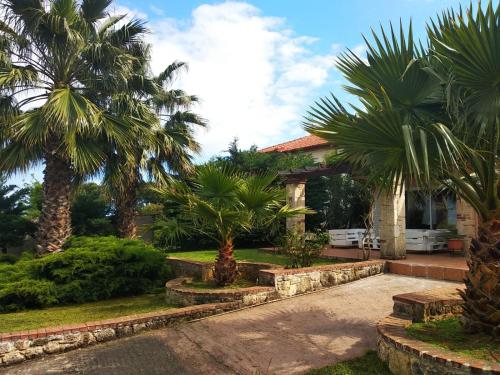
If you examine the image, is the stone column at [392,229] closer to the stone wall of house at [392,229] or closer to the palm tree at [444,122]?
the stone wall of house at [392,229]

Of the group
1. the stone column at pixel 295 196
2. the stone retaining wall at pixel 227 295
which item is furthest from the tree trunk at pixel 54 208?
the stone column at pixel 295 196

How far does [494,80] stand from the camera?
4020 millimetres

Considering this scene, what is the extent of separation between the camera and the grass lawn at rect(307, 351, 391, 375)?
449 cm

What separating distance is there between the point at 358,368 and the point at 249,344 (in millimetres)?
1546

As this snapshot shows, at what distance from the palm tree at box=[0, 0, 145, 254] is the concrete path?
596cm

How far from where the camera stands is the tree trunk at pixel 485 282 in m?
4.25

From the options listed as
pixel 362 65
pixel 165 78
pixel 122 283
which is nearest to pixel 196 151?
pixel 165 78

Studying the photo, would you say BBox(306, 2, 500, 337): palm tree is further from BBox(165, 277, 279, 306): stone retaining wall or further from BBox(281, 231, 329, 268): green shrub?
BBox(281, 231, 329, 268): green shrub

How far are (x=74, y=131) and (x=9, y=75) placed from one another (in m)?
2.26

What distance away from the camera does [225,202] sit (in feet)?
26.5

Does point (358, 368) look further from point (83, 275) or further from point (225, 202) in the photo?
point (83, 275)

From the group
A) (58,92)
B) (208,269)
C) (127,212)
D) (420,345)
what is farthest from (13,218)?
(420,345)

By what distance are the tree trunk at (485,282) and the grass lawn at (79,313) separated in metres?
5.74

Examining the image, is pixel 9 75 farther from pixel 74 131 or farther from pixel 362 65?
pixel 362 65
